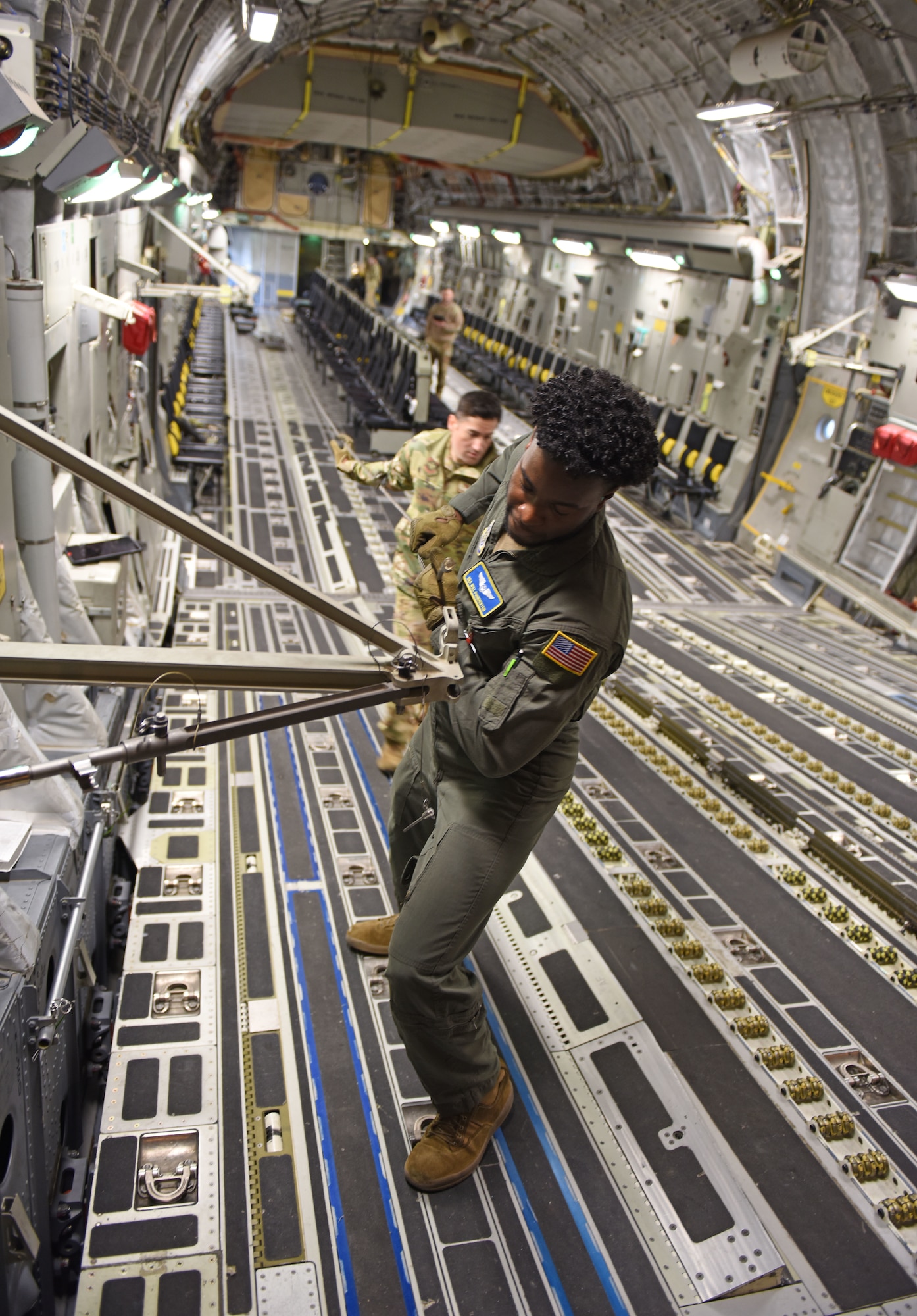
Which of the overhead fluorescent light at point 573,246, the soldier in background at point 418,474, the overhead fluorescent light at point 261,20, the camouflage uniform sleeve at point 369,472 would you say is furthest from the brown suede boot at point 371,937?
the overhead fluorescent light at point 573,246

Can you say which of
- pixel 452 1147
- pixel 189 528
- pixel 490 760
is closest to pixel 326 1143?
pixel 452 1147

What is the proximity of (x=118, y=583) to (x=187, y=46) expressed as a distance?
6.00m

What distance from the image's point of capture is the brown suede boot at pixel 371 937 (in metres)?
3.15

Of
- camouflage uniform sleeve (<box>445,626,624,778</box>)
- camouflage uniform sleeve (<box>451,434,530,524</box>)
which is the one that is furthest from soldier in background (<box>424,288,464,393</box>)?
camouflage uniform sleeve (<box>445,626,624,778</box>)

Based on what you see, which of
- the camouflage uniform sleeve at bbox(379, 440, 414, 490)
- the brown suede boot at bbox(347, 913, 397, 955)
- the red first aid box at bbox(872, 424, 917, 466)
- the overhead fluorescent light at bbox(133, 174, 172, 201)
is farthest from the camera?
the red first aid box at bbox(872, 424, 917, 466)

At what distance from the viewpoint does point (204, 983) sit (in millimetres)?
2965

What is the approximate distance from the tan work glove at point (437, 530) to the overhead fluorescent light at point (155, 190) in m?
4.62

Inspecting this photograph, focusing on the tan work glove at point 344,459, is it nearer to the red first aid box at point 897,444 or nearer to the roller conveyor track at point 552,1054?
the roller conveyor track at point 552,1054

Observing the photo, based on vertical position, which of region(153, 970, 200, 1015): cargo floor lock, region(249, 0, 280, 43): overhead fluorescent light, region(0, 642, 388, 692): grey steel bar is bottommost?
region(153, 970, 200, 1015): cargo floor lock

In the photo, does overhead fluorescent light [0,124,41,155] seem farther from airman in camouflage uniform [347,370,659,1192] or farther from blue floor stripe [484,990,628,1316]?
blue floor stripe [484,990,628,1316]

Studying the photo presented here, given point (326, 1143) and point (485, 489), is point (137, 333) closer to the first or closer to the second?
point (485, 489)

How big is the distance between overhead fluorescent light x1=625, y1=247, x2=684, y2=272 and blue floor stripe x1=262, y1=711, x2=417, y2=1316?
30.5 feet

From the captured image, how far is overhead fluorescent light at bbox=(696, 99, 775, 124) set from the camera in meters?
7.14

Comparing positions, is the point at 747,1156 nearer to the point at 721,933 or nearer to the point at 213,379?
the point at 721,933
